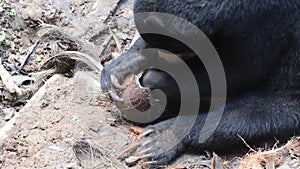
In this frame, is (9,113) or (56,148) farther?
(9,113)

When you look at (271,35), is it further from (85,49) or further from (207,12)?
(85,49)

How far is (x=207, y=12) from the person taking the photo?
239 centimetres

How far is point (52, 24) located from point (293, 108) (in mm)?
1606

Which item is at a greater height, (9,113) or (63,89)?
(63,89)

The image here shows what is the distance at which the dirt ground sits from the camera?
254cm

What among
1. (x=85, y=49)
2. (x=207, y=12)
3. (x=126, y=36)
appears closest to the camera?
(x=207, y=12)

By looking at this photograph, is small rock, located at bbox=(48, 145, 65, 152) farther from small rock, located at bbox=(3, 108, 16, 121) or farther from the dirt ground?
small rock, located at bbox=(3, 108, 16, 121)

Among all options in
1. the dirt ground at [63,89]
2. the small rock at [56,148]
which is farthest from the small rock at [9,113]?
the small rock at [56,148]

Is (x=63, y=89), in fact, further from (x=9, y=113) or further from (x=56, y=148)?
(x=56, y=148)

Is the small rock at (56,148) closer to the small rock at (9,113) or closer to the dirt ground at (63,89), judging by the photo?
the dirt ground at (63,89)

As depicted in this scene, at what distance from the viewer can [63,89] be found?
2988mm

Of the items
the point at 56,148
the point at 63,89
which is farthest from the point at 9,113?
the point at 56,148

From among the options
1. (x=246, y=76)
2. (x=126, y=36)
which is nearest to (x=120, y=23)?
(x=126, y=36)

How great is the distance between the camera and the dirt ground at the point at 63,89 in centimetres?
254
